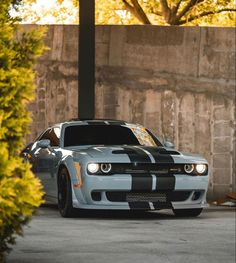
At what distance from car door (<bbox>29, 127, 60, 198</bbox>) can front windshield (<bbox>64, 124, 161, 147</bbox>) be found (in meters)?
0.25

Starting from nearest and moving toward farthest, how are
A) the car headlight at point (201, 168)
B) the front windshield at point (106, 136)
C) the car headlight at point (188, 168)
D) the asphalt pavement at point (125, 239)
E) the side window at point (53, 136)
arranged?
the asphalt pavement at point (125, 239)
the car headlight at point (188, 168)
the car headlight at point (201, 168)
the front windshield at point (106, 136)
the side window at point (53, 136)

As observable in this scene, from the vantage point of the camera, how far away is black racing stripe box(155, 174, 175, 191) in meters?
13.1

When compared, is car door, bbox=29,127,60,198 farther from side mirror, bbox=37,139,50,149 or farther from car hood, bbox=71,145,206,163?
car hood, bbox=71,145,206,163

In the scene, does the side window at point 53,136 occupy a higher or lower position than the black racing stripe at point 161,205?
higher

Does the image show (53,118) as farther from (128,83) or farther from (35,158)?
(35,158)

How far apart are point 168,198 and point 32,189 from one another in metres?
7.92

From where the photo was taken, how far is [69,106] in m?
18.9

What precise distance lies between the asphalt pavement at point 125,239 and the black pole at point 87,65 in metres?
3.94

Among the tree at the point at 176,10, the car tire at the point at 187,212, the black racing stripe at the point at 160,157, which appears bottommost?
the car tire at the point at 187,212

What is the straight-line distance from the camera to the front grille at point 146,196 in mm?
12922

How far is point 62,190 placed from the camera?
13.5 metres

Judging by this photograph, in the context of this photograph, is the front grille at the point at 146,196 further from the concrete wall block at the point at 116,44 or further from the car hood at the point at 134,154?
the concrete wall block at the point at 116,44

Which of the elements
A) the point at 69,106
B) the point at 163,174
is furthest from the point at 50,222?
the point at 69,106

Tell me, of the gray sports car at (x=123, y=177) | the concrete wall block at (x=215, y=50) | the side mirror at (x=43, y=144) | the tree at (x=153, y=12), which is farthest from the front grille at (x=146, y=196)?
the tree at (x=153, y=12)
